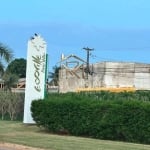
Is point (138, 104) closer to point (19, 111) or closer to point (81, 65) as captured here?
point (19, 111)

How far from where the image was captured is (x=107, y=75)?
253 ft

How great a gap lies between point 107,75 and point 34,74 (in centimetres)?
4841

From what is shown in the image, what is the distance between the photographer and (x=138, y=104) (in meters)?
21.4

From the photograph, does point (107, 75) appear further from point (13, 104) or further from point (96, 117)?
point (96, 117)

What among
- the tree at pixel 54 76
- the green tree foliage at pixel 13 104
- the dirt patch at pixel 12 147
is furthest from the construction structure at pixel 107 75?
the dirt patch at pixel 12 147

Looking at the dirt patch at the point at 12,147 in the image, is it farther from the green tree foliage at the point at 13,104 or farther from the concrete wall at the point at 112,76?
the concrete wall at the point at 112,76

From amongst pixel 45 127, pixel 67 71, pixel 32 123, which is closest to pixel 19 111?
pixel 32 123

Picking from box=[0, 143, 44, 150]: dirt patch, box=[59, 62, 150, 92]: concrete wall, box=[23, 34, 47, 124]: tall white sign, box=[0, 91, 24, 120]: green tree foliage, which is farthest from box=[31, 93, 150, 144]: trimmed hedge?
box=[59, 62, 150, 92]: concrete wall

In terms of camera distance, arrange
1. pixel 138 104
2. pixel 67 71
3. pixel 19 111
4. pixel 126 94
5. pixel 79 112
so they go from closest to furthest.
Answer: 1. pixel 138 104
2. pixel 79 112
3. pixel 126 94
4. pixel 19 111
5. pixel 67 71

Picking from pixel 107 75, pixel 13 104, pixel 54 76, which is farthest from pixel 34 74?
pixel 54 76

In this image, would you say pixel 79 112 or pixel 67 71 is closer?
pixel 79 112

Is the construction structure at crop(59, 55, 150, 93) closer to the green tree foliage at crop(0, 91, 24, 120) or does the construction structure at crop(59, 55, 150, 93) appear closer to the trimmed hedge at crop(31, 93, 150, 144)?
the green tree foliage at crop(0, 91, 24, 120)

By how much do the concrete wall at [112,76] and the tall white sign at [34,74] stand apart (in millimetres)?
44514

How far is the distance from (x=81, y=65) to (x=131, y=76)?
770 centimetres
